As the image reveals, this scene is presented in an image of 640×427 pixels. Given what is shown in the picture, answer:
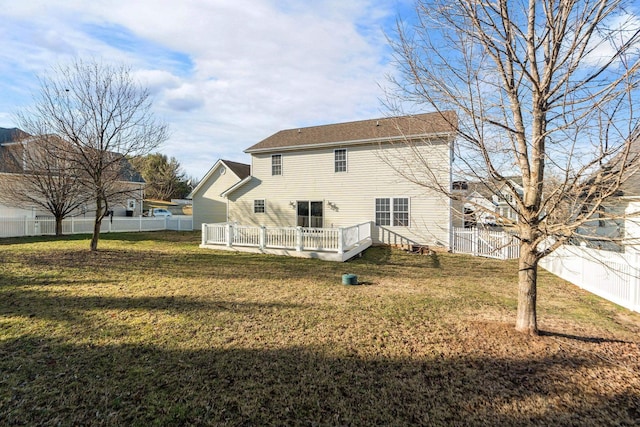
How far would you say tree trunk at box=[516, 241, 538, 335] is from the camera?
4398mm

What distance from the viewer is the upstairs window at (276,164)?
55.5 feet

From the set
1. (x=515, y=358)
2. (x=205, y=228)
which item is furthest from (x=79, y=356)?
(x=205, y=228)

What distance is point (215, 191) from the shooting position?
21594 millimetres

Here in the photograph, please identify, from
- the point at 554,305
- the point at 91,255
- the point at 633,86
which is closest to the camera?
the point at 633,86

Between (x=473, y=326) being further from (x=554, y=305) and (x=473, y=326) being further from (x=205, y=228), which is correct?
(x=205, y=228)

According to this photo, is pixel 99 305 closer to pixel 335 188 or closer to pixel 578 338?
pixel 578 338

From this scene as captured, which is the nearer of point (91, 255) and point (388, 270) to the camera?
point (388, 270)

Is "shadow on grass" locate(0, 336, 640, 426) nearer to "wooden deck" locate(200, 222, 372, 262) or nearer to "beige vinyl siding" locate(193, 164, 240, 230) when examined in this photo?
"wooden deck" locate(200, 222, 372, 262)

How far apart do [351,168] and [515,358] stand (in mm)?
12103

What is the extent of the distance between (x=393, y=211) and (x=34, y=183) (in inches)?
725

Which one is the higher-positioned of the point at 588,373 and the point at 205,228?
the point at 205,228

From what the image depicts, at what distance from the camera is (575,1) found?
12.3ft

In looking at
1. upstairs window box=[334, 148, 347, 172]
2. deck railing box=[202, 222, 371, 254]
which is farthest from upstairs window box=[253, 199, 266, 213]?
upstairs window box=[334, 148, 347, 172]

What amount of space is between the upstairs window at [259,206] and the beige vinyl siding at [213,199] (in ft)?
14.7
